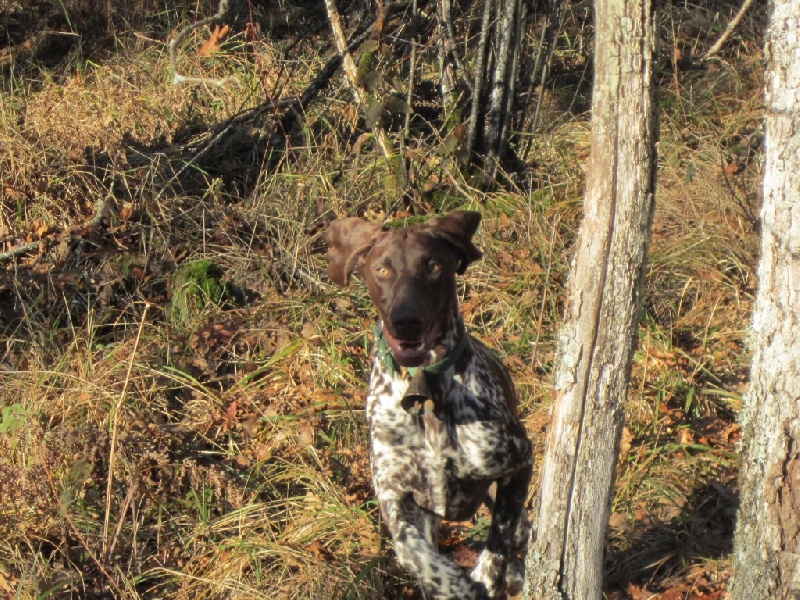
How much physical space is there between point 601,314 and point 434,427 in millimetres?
1137

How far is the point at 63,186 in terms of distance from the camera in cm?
713

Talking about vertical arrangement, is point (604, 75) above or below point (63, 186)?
above

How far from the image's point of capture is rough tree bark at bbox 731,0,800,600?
289cm

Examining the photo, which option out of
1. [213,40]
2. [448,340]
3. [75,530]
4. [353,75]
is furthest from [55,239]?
[448,340]

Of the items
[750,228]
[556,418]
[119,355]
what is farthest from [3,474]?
[750,228]

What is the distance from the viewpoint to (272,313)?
21.1ft

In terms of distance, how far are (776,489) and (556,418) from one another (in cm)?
68

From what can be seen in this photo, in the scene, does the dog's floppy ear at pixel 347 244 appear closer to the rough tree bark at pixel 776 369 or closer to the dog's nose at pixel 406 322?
the dog's nose at pixel 406 322

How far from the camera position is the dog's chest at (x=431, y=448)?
4.21 m

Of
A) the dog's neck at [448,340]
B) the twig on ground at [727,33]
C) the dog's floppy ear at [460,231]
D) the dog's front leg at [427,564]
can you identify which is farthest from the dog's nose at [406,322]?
the twig on ground at [727,33]

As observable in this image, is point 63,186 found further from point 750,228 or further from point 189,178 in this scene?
point 750,228

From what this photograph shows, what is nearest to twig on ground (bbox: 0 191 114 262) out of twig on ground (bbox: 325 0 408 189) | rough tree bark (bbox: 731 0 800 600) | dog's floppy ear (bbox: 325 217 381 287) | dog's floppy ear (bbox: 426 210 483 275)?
twig on ground (bbox: 325 0 408 189)

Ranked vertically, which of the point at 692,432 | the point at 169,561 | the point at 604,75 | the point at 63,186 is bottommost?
the point at 169,561

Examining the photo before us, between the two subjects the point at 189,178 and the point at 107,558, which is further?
the point at 189,178
